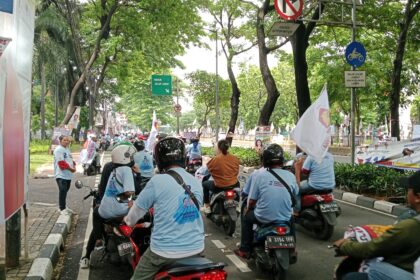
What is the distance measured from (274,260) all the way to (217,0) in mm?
18593

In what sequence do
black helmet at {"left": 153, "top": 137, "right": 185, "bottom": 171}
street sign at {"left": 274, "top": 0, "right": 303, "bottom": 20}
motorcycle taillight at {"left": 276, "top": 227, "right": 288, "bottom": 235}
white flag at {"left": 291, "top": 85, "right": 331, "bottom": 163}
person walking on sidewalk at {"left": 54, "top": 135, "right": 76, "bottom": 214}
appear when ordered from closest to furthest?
black helmet at {"left": 153, "top": 137, "right": 185, "bottom": 171} < motorcycle taillight at {"left": 276, "top": 227, "right": 288, "bottom": 235} < white flag at {"left": 291, "top": 85, "right": 331, "bottom": 163} < person walking on sidewalk at {"left": 54, "top": 135, "right": 76, "bottom": 214} < street sign at {"left": 274, "top": 0, "right": 303, "bottom": 20}

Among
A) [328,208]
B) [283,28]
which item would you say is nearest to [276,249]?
[328,208]

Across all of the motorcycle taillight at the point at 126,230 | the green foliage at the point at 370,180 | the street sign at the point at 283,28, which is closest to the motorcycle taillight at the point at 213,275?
the motorcycle taillight at the point at 126,230

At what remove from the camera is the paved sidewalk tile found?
511 cm

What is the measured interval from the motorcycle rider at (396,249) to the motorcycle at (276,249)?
177 cm

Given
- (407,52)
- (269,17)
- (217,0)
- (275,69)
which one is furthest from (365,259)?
(275,69)

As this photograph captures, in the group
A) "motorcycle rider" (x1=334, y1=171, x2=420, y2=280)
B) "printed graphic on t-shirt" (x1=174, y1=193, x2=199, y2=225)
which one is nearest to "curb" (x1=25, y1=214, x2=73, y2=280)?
"printed graphic on t-shirt" (x1=174, y1=193, x2=199, y2=225)

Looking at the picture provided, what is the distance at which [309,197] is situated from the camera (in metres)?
6.75

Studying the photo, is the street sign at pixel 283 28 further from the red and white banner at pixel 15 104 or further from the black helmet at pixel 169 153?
the black helmet at pixel 169 153

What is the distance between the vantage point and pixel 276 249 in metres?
4.60

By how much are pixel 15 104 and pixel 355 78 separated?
9.39 m

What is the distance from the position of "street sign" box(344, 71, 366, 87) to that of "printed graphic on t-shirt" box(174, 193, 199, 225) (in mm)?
9268

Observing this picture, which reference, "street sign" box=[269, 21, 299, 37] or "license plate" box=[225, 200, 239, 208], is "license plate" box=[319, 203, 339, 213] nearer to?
"license plate" box=[225, 200, 239, 208]

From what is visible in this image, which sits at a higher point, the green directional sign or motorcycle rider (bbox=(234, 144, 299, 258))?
the green directional sign
